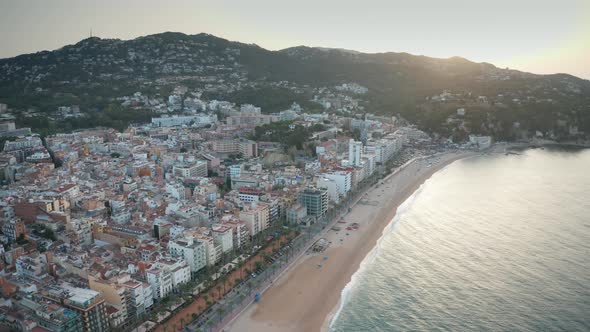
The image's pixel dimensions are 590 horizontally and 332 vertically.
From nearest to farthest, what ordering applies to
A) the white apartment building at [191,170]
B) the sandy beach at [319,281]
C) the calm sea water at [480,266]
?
the sandy beach at [319,281]
the calm sea water at [480,266]
the white apartment building at [191,170]

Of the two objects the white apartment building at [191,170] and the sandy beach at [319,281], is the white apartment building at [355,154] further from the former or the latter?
the white apartment building at [191,170]

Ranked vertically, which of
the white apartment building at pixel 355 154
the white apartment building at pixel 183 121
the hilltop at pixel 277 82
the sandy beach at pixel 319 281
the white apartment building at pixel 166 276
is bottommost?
the sandy beach at pixel 319 281

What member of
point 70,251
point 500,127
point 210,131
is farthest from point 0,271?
point 500,127

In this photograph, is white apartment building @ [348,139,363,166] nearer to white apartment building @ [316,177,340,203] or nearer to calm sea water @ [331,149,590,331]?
calm sea water @ [331,149,590,331]

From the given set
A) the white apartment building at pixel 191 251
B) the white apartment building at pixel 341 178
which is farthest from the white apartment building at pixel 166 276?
the white apartment building at pixel 341 178

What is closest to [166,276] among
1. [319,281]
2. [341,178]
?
[319,281]

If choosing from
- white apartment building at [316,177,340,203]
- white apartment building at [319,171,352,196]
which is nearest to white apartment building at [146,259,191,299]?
white apartment building at [316,177,340,203]
